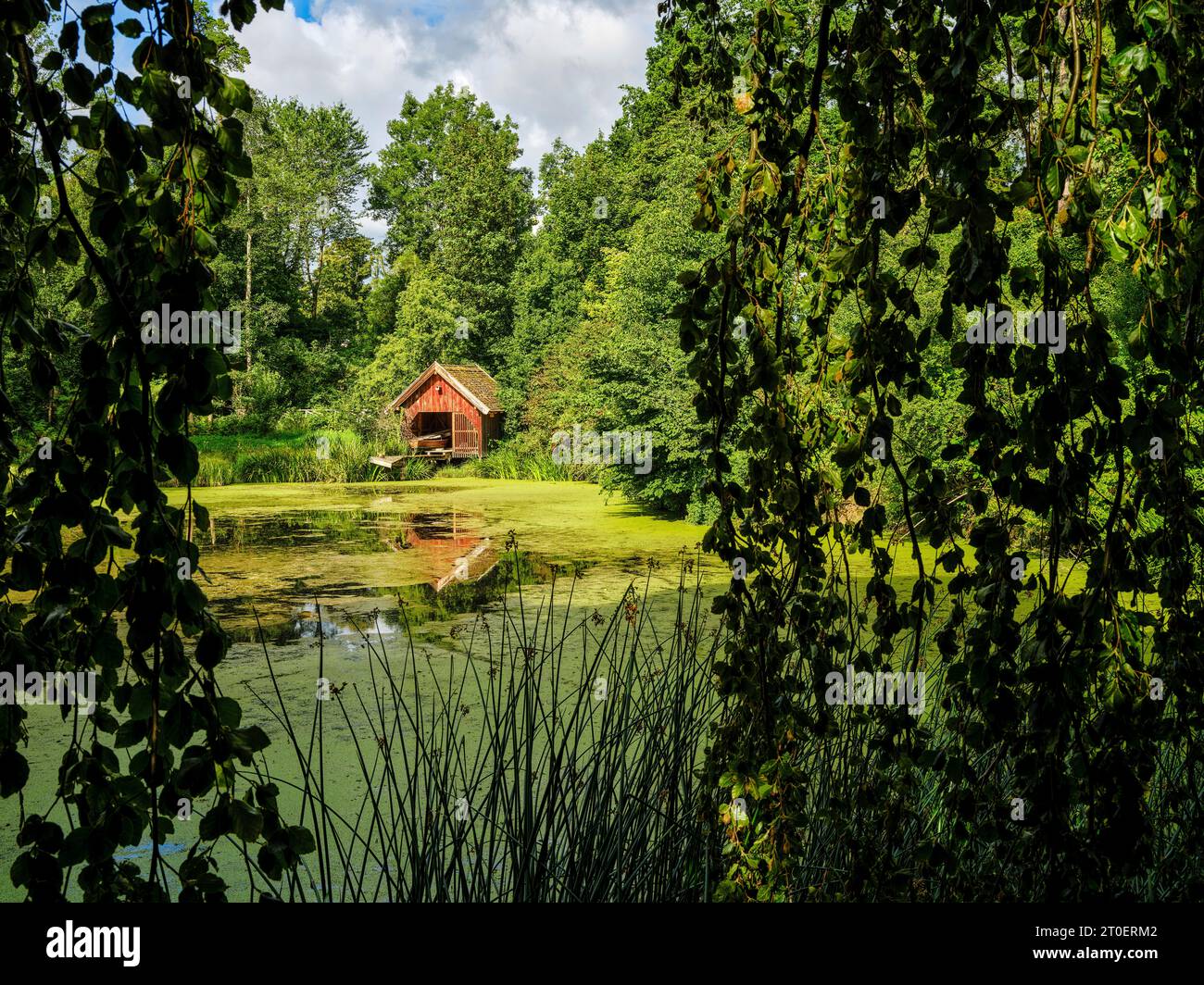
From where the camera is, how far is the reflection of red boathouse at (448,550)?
7301 mm

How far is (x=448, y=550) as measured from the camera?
8.72 meters

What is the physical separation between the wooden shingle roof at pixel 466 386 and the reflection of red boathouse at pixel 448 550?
1070 centimetres

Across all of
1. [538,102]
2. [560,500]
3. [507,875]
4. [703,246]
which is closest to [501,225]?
[560,500]

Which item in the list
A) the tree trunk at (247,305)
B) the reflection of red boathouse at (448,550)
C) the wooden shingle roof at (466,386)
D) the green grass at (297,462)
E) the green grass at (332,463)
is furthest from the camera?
the tree trunk at (247,305)

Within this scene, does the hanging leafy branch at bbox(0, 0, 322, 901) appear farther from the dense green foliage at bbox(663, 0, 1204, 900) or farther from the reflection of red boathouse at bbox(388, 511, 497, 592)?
the reflection of red boathouse at bbox(388, 511, 497, 592)

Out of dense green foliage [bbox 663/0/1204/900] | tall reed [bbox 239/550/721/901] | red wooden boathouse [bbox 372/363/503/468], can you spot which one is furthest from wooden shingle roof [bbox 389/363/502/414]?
dense green foliage [bbox 663/0/1204/900]

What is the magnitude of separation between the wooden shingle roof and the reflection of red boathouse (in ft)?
35.1

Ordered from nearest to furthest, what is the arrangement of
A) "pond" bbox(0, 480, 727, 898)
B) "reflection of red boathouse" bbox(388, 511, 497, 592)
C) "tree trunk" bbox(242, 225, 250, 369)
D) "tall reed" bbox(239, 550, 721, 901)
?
"tall reed" bbox(239, 550, 721, 901) < "pond" bbox(0, 480, 727, 898) < "reflection of red boathouse" bbox(388, 511, 497, 592) < "tree trunk" bbox(242, 225, 250, 369)

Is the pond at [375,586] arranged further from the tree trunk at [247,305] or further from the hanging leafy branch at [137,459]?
the tree trunk at [247,305]

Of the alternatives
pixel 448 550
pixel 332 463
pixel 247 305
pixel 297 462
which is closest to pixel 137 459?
pixel 448 550

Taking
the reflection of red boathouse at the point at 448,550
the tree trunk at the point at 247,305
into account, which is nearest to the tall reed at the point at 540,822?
the reflection of red boathouse at the point at 448,550

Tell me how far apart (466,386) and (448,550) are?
1324cm

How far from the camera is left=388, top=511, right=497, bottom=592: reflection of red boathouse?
7.30m
